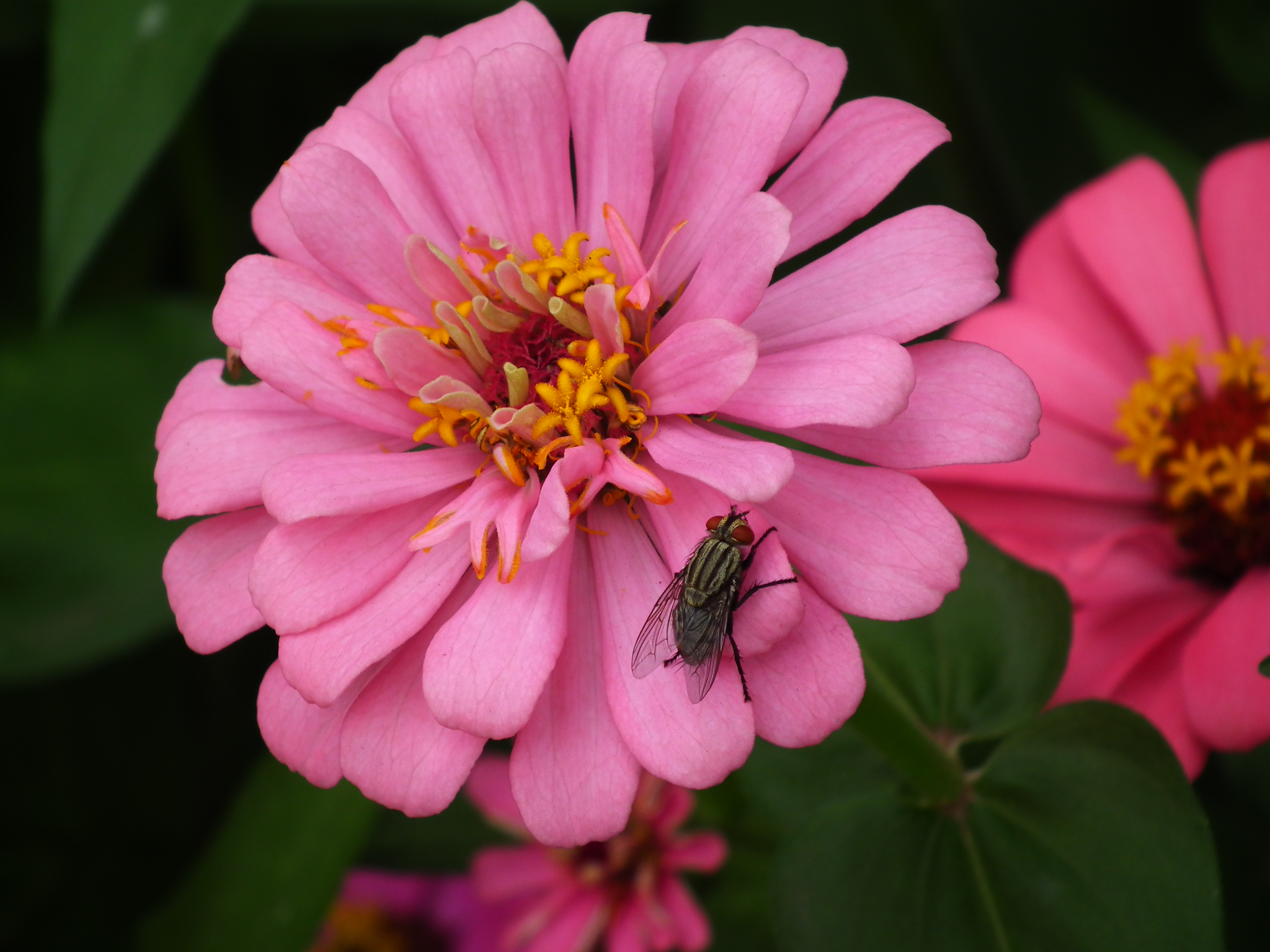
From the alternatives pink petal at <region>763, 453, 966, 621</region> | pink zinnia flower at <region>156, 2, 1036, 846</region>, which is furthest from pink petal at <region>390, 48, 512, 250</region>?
pink petal at <region>763, 453, 966, 621</region>

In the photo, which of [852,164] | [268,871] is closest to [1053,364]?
[852,164]

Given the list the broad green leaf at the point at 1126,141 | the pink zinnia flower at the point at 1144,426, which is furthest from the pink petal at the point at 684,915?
the broad green leaf at the point at 1126,141

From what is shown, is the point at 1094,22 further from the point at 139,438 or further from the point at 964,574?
the point at 139,438

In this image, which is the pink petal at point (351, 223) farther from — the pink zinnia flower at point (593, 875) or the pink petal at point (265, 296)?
the pink zinnia flower at point (593, 875)

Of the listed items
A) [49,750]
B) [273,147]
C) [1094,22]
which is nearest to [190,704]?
[49,750]

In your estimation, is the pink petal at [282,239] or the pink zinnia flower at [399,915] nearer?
the pink petal at [282,239]

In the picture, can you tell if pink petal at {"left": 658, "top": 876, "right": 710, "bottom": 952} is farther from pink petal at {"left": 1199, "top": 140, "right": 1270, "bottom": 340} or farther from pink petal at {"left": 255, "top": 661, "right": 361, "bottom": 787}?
pink petal at {"left": 1199, "top": 140, "right": 1270, "bottom": 340}
